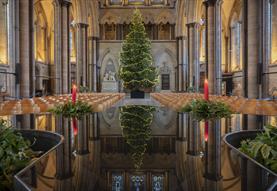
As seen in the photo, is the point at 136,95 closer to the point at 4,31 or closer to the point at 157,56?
the point at 4,31

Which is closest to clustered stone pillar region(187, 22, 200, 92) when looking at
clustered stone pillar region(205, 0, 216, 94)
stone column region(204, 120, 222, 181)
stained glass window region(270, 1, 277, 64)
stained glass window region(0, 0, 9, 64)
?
clustered stone pillar region(205, 0, 216, 94)

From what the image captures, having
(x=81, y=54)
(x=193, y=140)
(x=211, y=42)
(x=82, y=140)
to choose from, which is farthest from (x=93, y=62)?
(x=193, y=140)

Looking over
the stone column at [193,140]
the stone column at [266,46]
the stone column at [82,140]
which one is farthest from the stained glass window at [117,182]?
Answer: the stone column at [266,46]

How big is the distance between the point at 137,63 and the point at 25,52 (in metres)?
8.71

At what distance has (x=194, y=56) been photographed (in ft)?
95.4

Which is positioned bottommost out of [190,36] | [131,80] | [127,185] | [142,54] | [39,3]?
[127,185]

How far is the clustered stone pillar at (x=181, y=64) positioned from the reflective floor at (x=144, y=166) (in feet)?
101

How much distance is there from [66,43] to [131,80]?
19.0ft

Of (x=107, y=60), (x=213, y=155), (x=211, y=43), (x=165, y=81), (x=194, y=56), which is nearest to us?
(x=213, y=155)

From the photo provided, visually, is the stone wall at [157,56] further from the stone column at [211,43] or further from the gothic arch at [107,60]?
the stone column at [211,43]

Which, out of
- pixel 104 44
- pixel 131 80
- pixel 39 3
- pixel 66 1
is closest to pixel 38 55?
pixel 39 3

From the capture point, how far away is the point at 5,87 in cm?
1630

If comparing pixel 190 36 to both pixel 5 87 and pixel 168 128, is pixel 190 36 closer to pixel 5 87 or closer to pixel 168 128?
pixel 5 87

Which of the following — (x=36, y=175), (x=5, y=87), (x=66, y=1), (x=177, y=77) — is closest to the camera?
(x=36, y=175)
